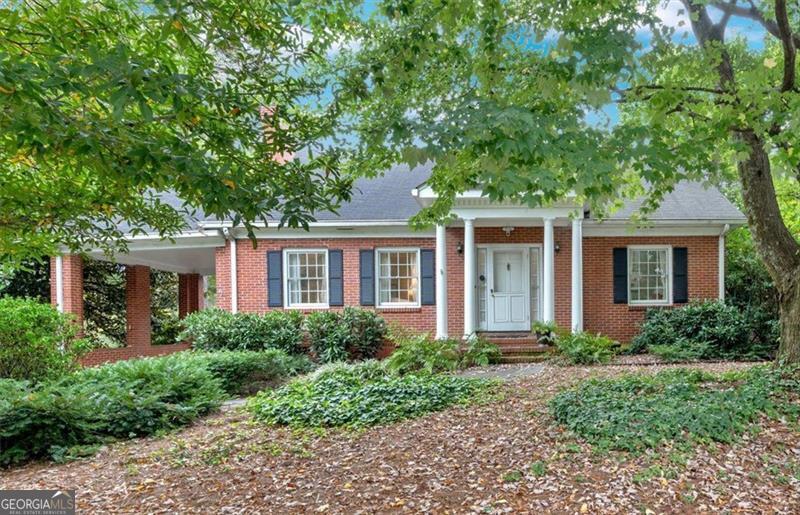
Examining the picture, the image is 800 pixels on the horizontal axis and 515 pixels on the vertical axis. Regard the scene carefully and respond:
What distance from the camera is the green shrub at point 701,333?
10.7 m

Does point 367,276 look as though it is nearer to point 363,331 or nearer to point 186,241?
point 363,331

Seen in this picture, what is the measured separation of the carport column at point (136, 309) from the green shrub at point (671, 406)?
1214 centimetres

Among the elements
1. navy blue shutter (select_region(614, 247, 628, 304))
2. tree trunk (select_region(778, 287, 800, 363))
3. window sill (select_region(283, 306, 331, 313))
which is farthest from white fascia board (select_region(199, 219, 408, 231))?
tree trunk (select_region(778, 287, 800, 363))

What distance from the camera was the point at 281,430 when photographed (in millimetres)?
6090

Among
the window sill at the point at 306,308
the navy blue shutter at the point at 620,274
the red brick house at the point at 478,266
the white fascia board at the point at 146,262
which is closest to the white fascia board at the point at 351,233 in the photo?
the red brick house at the point at 478,266

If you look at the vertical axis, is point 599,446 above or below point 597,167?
below

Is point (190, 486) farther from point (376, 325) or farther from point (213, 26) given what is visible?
point (376, 325)

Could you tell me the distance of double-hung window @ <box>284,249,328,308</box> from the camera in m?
12.7

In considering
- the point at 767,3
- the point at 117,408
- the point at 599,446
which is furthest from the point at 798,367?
the point at 117,408

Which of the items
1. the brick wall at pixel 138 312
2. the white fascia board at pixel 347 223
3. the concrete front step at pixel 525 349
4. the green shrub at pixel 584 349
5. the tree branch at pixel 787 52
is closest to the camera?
the tree branch at pixel 787 52

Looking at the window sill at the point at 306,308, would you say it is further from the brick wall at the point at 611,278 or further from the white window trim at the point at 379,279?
the brick wall at the point at 611,278

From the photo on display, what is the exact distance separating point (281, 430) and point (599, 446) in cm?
346

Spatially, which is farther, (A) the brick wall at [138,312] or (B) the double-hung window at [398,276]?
(A) the brick wall at [138,312]

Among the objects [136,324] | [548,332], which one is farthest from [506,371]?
[136,324]
